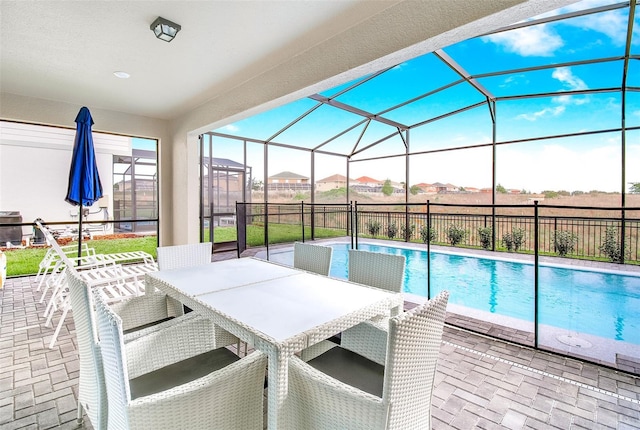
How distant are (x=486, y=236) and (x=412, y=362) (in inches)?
324

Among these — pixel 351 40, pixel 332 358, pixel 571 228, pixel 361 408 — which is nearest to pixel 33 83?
pixel 351 40

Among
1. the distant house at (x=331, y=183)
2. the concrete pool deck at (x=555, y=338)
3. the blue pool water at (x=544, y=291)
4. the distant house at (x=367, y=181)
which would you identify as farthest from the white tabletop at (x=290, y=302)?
the distant house at (x=367, y=181)

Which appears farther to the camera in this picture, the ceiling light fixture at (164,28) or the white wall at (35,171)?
the white wall at (35,171)

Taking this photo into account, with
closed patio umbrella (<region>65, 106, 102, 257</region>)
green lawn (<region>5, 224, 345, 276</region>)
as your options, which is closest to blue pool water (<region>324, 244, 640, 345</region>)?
green lawn (<region>5, 224, 345, 276</region>)

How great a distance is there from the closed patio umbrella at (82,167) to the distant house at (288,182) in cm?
498

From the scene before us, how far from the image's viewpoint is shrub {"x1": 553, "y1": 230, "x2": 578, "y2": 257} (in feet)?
23.8

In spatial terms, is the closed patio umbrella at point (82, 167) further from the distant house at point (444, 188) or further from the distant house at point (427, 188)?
the distant house at point (444, 188)

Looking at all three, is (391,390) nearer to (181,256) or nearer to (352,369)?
(352,369)

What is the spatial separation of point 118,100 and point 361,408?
17.2 feet

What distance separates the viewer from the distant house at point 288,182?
29.6 feet

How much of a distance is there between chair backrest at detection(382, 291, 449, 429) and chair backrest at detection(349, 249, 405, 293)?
3.40 ft

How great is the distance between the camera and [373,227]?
35.1 ft

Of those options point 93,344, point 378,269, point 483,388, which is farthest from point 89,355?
point 483,388

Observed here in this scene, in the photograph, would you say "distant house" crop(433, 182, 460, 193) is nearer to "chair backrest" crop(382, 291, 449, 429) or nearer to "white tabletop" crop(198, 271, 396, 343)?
"white tabletop" crop(198, 271, 396, 343)
